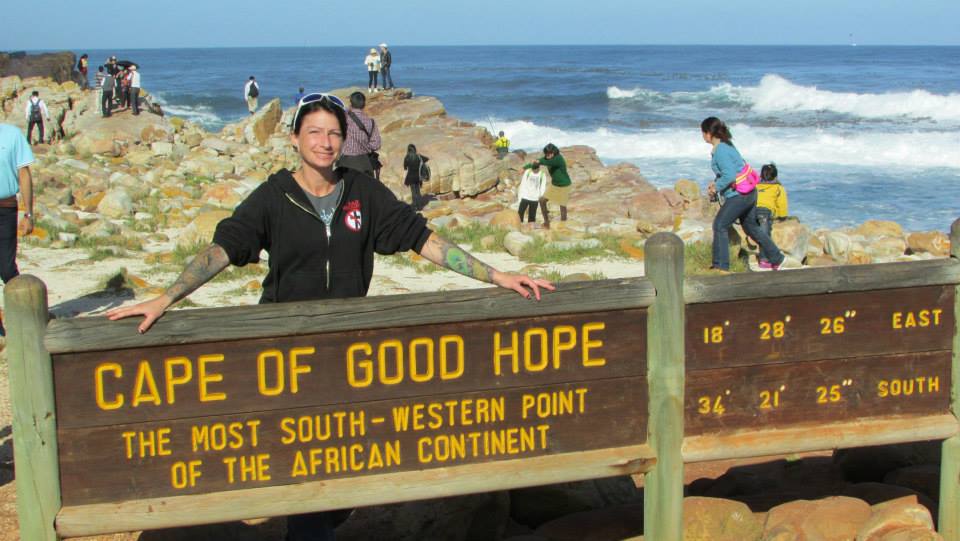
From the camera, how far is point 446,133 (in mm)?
24656

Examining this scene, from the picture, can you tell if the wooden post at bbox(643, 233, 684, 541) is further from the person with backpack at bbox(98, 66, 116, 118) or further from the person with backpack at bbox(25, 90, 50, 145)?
the person with backpack at bbox(98, 66, 116, 118)

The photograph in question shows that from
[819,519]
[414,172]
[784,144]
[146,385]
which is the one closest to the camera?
[146,385]

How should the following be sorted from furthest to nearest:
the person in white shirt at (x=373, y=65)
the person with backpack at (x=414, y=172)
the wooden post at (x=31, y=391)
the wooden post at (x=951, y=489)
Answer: the person in white shirt at (x=373, y=65), the person with backpack at (x=414, y=172), the wooden post at (x=951, y=489), the wooden post at (x=31, y=391)

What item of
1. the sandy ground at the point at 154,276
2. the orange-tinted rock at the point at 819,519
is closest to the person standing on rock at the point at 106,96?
the sandy ground at the point at 154,276

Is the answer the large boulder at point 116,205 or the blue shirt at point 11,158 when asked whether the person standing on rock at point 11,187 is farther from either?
the large boulder at point 116,205

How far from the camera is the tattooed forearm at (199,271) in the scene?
3369mm

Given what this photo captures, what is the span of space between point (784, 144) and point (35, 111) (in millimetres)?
25255

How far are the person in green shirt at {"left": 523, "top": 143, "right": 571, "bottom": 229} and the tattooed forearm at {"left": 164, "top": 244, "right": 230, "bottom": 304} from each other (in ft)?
37.9

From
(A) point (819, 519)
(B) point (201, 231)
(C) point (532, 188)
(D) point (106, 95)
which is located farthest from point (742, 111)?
(A) point (819, 519)

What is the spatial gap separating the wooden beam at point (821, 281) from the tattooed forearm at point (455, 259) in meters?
0.68

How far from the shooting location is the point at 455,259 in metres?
3.75

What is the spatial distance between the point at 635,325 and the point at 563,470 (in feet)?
1.77

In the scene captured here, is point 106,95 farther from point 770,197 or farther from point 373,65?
point 770,197

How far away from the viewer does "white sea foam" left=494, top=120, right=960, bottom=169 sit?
34188 mm
